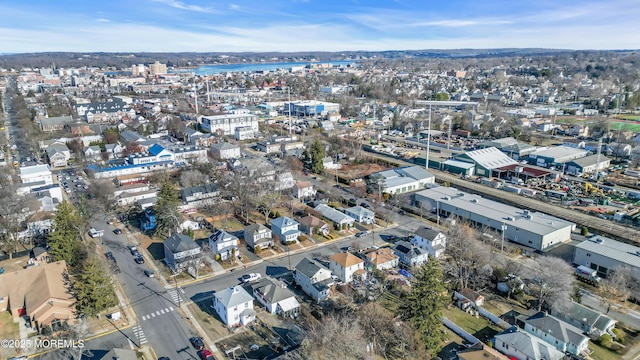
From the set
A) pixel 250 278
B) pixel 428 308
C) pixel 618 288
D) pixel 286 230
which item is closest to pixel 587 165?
pixel 618 288

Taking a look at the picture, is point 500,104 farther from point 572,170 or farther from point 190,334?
point 190,334

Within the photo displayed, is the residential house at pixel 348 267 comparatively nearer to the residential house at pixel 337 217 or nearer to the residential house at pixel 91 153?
the residential house at pixel 337 217

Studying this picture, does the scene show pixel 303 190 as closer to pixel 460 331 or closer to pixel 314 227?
pixel 314 227

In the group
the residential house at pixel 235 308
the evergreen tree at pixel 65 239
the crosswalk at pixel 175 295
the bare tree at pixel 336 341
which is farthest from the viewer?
the evergreen tree at pixel 65 239

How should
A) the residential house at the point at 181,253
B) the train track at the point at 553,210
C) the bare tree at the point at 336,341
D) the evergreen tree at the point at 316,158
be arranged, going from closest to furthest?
1. the bare tree at the point at 336,341
2. the residential house at the point at 181,253
3. the train track at the point at 553,210
4. the evergreen tree at the point at 316,158

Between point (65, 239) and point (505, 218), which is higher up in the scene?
point (65, 239)

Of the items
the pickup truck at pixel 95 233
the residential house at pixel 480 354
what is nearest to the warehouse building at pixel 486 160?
the residential house at pixel 480 354

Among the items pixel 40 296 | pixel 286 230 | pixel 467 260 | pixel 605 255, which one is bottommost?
pixel 40 296
